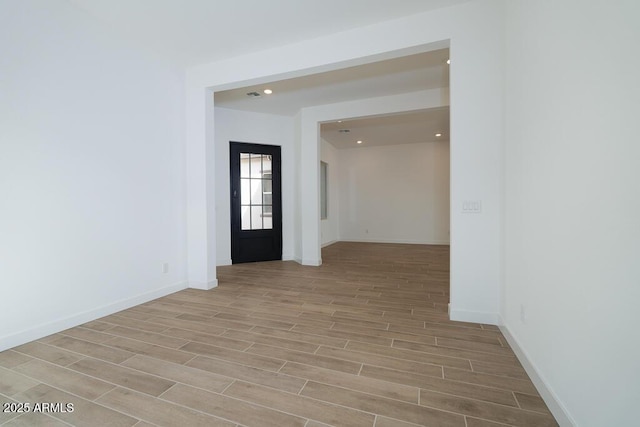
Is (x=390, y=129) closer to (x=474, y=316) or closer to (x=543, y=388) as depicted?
(x=474, y=316)

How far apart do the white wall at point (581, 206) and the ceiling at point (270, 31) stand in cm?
142

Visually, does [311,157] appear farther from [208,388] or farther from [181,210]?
[208,388]

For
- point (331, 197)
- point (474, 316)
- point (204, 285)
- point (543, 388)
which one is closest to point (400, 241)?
point (331, 197)

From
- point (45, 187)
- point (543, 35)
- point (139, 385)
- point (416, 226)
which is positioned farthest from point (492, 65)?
point (416, 226)

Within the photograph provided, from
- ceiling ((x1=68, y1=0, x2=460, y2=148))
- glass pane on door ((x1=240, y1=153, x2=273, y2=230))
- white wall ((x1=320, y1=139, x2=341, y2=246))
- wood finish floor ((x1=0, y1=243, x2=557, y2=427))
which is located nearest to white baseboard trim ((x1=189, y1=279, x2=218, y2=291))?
wood finish floor ((x1=0, y1=243, x2=557, y2=427))

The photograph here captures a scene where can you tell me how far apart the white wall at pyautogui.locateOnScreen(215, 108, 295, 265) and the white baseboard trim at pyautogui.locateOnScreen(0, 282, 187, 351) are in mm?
1797

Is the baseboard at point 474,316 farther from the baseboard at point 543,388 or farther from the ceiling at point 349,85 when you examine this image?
the ceiling at point 349,85

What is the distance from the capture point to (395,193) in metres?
8.40

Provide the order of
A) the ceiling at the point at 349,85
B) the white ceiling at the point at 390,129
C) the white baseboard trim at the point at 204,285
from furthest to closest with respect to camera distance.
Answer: the white ceiling at the point at 390,129 < the white baseboard trim at the point at 204,285 < the ceiling at the point at 349,85

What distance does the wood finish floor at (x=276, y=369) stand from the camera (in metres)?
1.44

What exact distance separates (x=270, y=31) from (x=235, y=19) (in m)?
0.37

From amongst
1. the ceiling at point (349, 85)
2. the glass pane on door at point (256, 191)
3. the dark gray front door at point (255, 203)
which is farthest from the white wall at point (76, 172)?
the glass pane on door at point (256, 191)

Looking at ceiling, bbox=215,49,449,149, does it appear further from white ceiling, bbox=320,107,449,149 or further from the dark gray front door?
the dark gray front door

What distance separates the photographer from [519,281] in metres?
2.01
